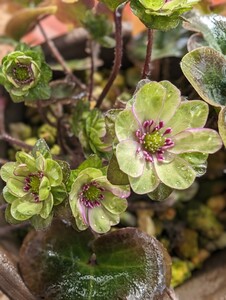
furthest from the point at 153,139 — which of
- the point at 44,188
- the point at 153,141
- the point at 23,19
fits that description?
the point at 23,19

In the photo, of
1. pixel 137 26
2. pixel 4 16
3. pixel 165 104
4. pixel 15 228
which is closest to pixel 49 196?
pixel 165 104

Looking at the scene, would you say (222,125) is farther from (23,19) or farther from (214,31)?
(23,19)

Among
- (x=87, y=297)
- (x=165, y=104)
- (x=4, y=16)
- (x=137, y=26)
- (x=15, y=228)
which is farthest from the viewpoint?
(x=4, y=16)

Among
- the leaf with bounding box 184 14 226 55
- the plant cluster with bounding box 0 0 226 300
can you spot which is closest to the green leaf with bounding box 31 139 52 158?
the plant cluster with bounding box 0 0 226 300

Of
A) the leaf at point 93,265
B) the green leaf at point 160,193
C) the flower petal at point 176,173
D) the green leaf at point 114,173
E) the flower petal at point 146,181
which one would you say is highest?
the green leaf at point 114,173

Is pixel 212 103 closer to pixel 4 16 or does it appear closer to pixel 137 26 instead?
pixel 137 26

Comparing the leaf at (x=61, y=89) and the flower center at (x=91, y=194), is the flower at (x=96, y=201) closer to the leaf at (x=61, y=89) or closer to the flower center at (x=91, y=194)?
the flower center at (x=91, y=194)

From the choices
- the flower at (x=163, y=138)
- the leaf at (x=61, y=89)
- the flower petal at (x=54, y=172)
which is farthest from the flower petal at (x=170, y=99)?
the leaf at (x=61, y=89)
